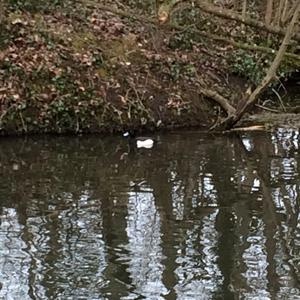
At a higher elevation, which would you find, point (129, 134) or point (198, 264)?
point (129, 134)

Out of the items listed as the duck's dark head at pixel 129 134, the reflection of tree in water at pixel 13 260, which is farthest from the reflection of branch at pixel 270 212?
the duck's dark head at pixel 129 134

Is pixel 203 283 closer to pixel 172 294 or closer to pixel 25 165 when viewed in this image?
pixel 172 294

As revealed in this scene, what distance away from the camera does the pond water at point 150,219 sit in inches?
243

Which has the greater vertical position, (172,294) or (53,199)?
(53,199)

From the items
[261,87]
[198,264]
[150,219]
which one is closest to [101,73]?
[261,87]

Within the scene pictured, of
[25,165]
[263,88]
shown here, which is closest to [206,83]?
[263,88]

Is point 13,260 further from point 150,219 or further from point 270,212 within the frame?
point 270,212

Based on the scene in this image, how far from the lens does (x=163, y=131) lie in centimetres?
1297

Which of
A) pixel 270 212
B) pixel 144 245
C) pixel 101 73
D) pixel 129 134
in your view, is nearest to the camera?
pixel 144 245

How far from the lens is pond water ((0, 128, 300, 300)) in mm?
6172

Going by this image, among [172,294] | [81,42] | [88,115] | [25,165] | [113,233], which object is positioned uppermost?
[81,42]

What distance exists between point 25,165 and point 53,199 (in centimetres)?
195

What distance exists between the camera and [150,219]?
7.98 m

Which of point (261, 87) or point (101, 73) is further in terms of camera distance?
point (101, 73)
